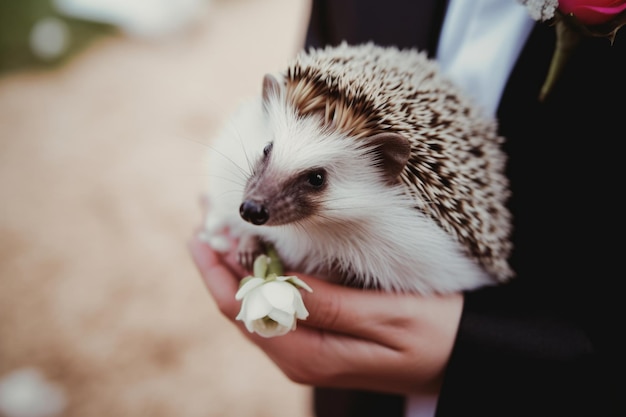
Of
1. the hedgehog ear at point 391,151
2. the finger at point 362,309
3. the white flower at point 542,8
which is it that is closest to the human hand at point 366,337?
the finger at point 362,309

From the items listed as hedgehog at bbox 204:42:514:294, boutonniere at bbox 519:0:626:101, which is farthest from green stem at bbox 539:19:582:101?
hedgehog at bbox 204:42:514:294

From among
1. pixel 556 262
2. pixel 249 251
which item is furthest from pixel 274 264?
pixel 556 262

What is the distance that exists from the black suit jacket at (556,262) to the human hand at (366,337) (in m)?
0.05

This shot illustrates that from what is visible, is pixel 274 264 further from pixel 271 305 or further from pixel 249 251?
pixel 271 305

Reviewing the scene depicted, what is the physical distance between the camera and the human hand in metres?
1.04

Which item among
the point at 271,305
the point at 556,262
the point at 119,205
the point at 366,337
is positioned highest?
the point at 556,262

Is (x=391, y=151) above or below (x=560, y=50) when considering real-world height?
below

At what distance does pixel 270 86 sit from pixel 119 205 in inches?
97.0

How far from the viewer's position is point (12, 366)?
239 cm

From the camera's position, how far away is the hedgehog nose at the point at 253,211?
A: 89 cm

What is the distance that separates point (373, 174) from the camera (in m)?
1.00

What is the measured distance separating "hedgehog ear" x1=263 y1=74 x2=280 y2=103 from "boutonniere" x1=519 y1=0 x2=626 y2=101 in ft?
1.50

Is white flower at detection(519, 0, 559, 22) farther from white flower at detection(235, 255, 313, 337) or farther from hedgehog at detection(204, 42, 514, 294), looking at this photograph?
white flower at detection(235, 255, 313, 337)

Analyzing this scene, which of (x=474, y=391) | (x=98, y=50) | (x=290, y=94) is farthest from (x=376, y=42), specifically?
(x=98, y=50)
